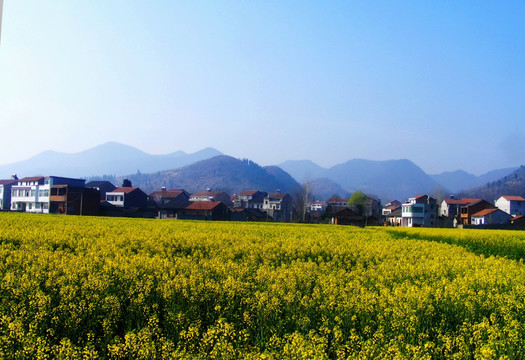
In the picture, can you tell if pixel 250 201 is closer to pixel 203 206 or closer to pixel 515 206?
pixel 203 206

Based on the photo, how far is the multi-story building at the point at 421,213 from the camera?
8625 cm

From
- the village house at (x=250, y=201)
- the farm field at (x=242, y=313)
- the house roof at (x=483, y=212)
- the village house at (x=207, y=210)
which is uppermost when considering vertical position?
the village house at (x=250, y=201)

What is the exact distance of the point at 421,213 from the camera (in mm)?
86188

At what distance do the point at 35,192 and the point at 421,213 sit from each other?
75371 millimetres

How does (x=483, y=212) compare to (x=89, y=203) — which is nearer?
(x=89, y=203)

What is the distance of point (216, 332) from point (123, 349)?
3.80 feet

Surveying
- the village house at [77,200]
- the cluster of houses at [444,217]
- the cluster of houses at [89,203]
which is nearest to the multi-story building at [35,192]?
the cluster of houses at [89,203]

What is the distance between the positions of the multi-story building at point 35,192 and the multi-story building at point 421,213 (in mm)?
65599

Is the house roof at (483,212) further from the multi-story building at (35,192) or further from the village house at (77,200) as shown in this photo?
the multi-story building at (35,192)

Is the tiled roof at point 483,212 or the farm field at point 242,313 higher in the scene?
the tiled roof at point 483,212

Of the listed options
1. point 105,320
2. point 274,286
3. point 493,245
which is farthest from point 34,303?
point 493,245

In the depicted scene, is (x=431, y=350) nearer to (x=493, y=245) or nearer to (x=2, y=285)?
(x=2, y=285)

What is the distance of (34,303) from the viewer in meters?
6.59

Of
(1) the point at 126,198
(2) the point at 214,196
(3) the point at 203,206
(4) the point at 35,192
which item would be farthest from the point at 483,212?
(2) the point at 214,196
